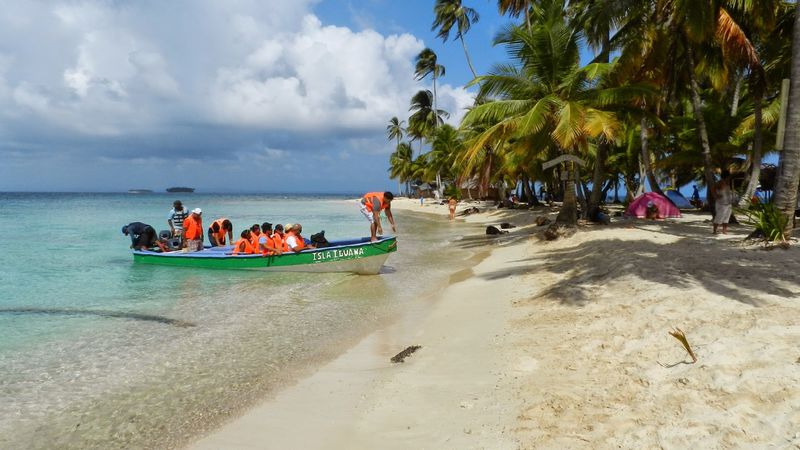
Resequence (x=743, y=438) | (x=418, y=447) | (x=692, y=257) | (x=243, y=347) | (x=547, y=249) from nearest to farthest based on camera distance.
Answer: (x=743, y=438) < (x=418, y=447) < (x=243, y=347) < (x=692, y=257) < (x=547, y=249)

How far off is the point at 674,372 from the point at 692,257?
4.94 metres

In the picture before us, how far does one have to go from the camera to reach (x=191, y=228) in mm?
14102

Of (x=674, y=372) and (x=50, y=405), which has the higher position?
(x=674, y=372)

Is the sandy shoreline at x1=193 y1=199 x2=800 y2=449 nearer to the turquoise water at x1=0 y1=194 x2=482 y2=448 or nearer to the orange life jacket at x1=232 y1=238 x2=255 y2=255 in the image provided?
the turquoise water at x1=0 y1=194 x2=482 y2=448

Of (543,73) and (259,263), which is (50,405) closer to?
(259,263)

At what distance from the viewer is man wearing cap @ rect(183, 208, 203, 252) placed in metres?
14.0

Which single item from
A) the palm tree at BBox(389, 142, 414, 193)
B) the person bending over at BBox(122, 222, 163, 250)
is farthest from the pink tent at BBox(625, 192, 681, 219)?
the palm tree at BBox(389, 142, 414, 193)

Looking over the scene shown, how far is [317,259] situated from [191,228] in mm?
4648

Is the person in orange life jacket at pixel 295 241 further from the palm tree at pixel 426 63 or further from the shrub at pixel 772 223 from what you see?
the palm tree at pixel 426 63

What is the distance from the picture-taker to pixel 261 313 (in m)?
8.55

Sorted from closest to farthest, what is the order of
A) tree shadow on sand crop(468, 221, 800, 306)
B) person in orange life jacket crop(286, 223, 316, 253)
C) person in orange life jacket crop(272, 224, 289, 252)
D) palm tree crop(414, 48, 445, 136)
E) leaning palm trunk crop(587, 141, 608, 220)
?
tree shadow on sand crop(468, 221, 800, 306)
person in orange life jacket crop(286, 223, 316, 253)
person in orange life jacket crop(272, 224, 289, 252)
leaning palm trunk crop(587, 141, 608, 220)
palm tree crop(414, 48, 445, 136)

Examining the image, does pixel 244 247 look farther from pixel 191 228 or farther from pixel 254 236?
pixel 191 228

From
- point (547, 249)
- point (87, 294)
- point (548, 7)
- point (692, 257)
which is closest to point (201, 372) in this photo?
point (87, 294)

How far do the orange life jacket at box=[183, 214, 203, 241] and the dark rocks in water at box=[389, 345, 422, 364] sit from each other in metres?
10.2
